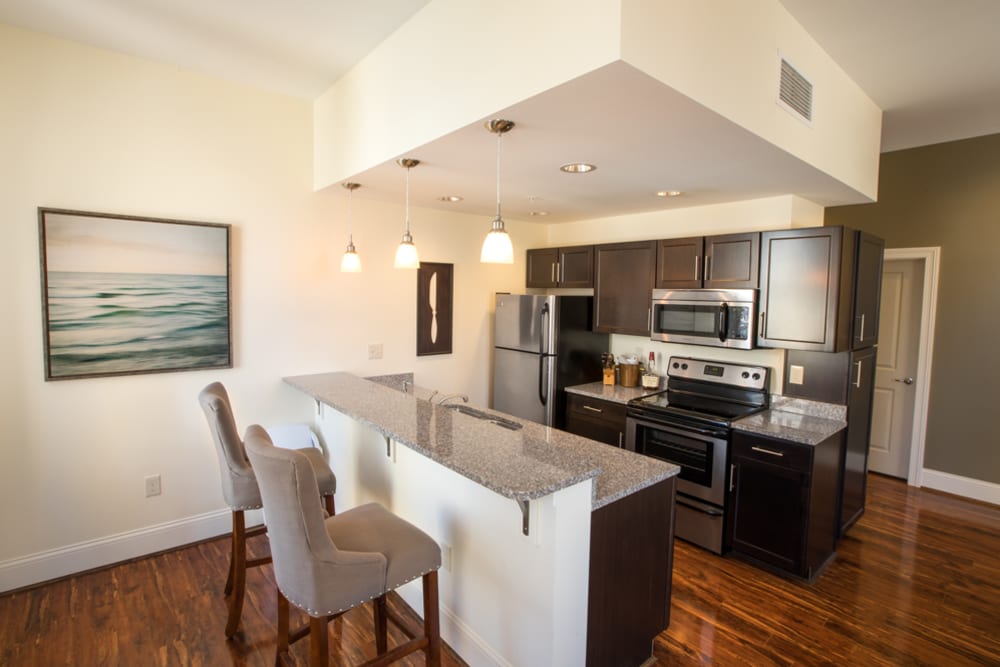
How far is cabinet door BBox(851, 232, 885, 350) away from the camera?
9.75ft

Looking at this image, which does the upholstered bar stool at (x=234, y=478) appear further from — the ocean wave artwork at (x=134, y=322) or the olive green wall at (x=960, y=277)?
the olive green wall at (x=960, y=277)

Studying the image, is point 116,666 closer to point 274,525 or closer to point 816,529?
point 274,525

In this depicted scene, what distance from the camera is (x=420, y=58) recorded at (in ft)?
7.14

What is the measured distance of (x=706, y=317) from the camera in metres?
3.33

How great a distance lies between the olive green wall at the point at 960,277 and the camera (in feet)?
12.4

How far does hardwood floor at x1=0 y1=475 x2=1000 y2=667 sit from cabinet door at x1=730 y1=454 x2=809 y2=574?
14cm

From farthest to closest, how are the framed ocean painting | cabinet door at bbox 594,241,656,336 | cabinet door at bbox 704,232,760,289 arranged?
cabinet door at bbox 594,241,656,336
cabinet door at bbox 704,232,760,289
the framed ocean painting

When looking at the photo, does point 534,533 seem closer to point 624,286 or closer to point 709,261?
point 709,261

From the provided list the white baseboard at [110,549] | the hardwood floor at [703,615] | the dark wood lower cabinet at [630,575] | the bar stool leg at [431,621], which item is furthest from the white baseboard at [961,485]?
the white baseboard at [110,549]

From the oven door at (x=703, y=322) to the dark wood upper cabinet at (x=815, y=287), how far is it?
0.09m

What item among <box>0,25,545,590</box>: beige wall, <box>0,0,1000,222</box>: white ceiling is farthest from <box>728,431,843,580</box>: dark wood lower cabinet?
<box>0,25,545,590</box>: beige wall

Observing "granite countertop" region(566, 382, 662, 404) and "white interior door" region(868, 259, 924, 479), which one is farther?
"white interior door" region(868, 259, 924, 479)

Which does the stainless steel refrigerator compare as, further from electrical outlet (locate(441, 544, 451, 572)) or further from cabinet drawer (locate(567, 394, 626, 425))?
electrical outlet (locate(441, 544, 451, 572))

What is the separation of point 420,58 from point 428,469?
1.86 meters
